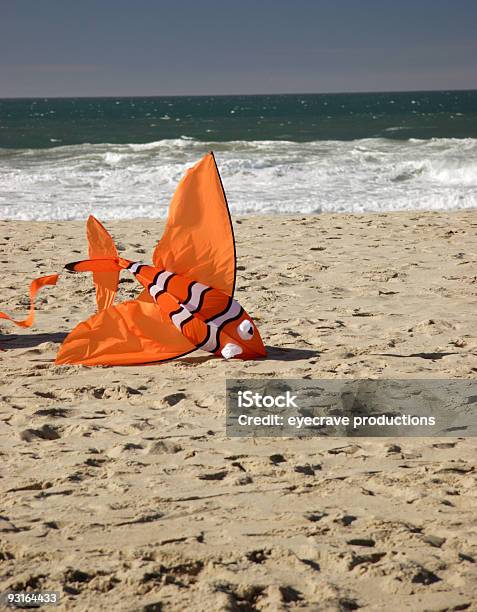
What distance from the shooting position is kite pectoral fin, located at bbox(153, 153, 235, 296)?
4.53m

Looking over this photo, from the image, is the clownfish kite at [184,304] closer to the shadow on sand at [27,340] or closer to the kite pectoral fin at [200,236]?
the kite pectoral fin at [200,236]

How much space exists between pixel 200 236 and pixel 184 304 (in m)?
0.43

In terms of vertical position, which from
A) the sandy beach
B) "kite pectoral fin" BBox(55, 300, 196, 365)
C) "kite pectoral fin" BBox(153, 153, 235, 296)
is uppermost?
"kite pectoral fin" BBox(153, 153, 235, 296)

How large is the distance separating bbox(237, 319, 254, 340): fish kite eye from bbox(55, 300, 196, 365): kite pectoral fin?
0.28 metres

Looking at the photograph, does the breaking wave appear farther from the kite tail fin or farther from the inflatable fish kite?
the inflatable fish kite

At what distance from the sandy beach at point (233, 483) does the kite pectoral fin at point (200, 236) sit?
507 millimetres

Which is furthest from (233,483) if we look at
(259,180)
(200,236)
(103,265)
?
(259,180)

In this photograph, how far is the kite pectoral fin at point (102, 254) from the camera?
4715mm

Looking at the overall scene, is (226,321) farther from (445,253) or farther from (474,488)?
(445,253)

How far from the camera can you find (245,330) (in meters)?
4.39

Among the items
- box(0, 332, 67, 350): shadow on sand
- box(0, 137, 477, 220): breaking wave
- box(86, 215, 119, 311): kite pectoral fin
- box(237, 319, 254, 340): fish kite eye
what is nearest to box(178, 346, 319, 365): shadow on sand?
box(237, 319, 254, 340): fish kite eye

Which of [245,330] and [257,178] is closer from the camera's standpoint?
[245,330]

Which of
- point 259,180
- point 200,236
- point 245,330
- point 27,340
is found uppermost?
point 259,180

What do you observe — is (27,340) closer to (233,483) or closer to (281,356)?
(281,356)
